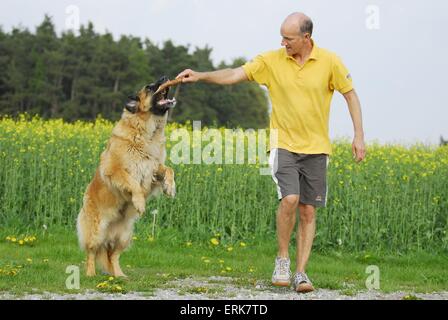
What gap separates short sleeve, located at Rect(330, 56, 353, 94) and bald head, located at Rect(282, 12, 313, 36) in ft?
1.44

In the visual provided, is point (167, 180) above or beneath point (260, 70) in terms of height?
beneath

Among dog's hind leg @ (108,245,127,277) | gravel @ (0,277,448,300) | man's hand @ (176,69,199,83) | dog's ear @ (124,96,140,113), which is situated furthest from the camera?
dog's hind leg @ (108,245,127,277)

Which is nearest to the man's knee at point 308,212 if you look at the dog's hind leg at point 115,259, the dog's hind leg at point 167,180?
the dog's hind leg at point 167,180

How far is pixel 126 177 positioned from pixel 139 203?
308 millimetres

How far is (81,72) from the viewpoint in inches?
1887

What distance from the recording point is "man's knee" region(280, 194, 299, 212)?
6719 mm

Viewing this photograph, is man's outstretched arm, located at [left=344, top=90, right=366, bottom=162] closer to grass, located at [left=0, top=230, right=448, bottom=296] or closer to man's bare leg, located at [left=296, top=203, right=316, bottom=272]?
man's bare leg, located at [left=296, top=203, right=316, bottom=272]

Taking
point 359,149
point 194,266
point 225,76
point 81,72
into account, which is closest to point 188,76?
point 225,76

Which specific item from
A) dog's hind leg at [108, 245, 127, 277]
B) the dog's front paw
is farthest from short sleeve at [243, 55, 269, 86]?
dog's hind leg at [108, 245, 127, 277]

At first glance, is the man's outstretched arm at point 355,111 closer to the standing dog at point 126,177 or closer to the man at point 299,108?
the man at point 299,108

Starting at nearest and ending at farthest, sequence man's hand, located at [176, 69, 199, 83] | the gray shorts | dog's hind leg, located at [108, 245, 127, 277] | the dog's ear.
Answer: man's hand, located at [176, 69, 199, 83], the gray shorts, the dog's ear, dog's hind leg, located at [108, 245, 127, 277]

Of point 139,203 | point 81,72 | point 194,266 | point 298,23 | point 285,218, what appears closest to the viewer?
point 298,23

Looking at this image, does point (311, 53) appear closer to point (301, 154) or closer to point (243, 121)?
point (301, 154)

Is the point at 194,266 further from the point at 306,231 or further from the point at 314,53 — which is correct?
the point at 314,53
